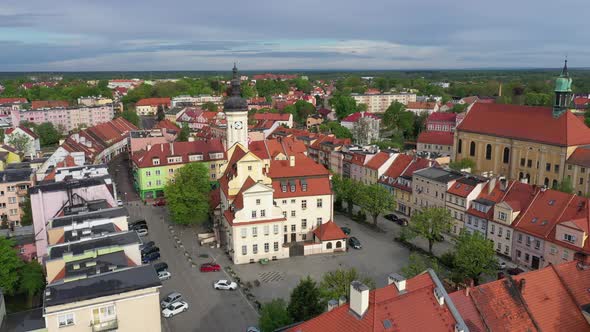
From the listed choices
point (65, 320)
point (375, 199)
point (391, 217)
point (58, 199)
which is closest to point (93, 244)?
point (65, 320)

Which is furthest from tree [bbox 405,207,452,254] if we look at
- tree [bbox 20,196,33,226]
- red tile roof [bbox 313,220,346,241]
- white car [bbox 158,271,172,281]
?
tree [bbox 20,196,33,226]

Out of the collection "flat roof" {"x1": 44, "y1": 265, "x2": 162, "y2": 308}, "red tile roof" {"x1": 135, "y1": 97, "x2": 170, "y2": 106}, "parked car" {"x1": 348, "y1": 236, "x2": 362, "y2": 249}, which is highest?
"red tile roof" {"x1": 135, "y1": 97, "x2": 170, "y2": 106}

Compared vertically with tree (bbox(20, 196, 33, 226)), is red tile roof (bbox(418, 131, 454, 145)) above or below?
above

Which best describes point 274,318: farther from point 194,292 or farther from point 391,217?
point 391,217

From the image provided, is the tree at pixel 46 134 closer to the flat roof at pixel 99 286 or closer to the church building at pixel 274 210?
the church building at pixel 274 210

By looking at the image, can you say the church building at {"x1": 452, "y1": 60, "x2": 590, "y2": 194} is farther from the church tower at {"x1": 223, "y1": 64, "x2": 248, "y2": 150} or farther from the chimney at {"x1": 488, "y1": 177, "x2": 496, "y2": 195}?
the church tower at {"x1": 223, "y1": 64, "x2": 248, "y2": 150}

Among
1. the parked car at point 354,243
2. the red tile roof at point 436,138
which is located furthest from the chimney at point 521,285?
the red tile roof at point 436,138
